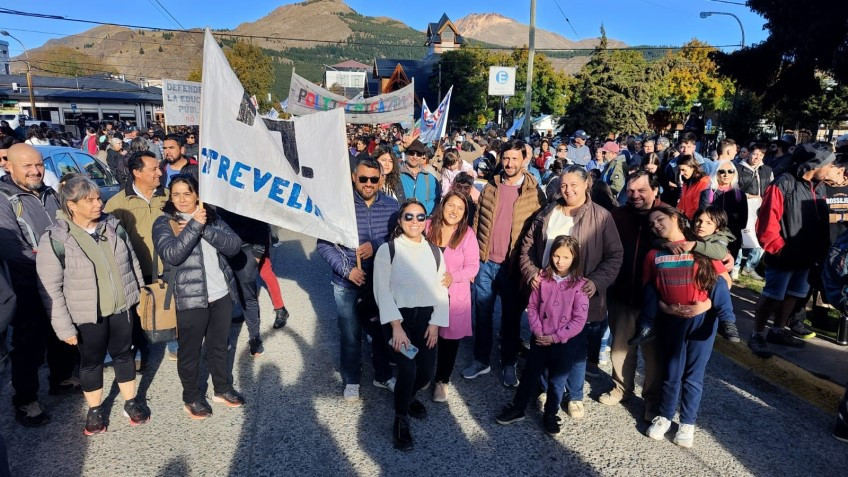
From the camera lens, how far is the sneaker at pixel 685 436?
10.5 feet

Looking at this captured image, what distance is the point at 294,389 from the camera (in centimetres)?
392

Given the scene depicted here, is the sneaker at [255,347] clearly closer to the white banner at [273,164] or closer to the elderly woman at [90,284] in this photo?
the elderly woman at [90,284]

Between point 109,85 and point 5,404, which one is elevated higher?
point 109,85

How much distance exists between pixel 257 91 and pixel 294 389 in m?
51.1

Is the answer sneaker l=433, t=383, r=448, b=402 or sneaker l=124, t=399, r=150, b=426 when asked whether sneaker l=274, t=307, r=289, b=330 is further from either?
sneaker l=433, t=383, r=448, b=402

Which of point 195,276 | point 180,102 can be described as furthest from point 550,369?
point 180,102

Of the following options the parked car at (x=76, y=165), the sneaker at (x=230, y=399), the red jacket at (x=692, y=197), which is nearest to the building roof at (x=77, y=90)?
the parked car at (x=76, y=165)

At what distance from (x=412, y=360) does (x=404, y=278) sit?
1.71 feet

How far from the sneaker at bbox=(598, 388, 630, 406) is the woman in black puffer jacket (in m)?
2.78

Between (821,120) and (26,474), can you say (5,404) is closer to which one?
(26,474)

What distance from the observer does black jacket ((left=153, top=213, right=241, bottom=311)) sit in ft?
10.1

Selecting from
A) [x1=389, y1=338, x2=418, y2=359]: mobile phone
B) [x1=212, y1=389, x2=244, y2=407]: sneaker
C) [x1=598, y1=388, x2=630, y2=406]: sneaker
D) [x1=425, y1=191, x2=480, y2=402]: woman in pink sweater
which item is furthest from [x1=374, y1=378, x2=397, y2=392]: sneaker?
[x1=598, y1=388, x2=630, y2=406]: sneaker

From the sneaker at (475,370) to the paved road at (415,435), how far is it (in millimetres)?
57

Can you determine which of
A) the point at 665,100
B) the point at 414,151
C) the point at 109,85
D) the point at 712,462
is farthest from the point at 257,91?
the point at 712,462
